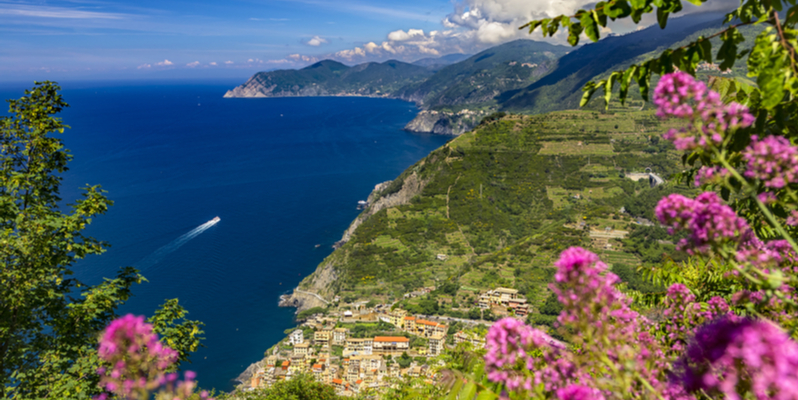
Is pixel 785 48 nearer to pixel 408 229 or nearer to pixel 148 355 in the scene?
pixel 148 355

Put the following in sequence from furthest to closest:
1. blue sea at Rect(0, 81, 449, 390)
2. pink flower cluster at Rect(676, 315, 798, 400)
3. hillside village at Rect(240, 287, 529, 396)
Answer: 1. blue sea at Rect(0, 81, 449, 390)
2. hillside village at Rect(240, 287, 529, 396)
3. pink flower cluster at Rect(676, 315, 798, 400)

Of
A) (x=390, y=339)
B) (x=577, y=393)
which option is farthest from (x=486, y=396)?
(x=390, y=339)

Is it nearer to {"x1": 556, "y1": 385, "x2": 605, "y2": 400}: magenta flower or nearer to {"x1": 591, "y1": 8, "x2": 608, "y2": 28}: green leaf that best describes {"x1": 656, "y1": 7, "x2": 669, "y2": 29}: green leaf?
{"x1": 591, "y1": 8, "x2": 608, "y2": 28}: green leaf

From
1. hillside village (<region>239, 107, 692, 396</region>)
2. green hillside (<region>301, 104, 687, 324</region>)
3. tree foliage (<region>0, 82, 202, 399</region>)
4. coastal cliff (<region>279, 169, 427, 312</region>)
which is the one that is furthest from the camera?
coastal cliff (<region>279, 169, 427, 312</region>)

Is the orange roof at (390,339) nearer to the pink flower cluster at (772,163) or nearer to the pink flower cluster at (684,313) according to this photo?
the pink flower cluster at (684,313)

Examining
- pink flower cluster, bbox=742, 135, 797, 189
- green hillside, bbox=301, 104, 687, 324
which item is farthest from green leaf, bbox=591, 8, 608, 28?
green hillside, bbox=301, 104, 687, 324

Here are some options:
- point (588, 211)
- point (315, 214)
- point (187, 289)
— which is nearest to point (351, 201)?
point (315, 214)

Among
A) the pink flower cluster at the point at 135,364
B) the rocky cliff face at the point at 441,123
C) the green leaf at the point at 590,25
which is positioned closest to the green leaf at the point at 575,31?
the green leaf at the point at 590,25
